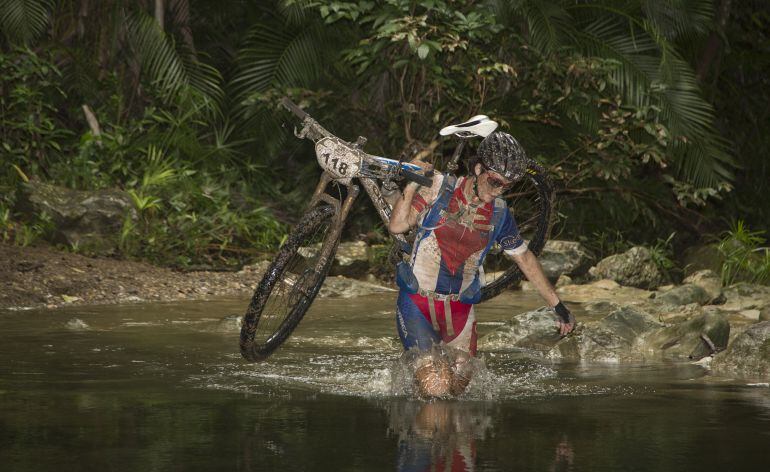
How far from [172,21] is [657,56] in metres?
6.62

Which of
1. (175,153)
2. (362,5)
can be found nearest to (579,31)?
(362,5)

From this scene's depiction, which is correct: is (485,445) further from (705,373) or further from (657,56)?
Result: (657,56)

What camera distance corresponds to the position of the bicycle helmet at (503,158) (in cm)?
708

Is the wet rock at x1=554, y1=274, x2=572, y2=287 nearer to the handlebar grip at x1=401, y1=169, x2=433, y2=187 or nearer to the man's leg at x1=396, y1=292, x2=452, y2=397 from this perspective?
the man's leg at x1=396, y1=292, x2=452, y2=397

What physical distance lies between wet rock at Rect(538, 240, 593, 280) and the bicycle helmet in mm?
8699

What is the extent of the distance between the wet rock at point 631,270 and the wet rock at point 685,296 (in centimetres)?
229

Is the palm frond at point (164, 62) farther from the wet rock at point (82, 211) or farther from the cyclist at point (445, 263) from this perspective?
the cyclist at point (445, 263)

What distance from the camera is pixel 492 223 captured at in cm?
748

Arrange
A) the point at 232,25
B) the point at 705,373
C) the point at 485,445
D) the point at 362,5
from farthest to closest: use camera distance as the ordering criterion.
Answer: the point at 232,25, the point at 362,5, the point at 705,373, the point at 485,445

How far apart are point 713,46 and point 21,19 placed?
30.9 feet

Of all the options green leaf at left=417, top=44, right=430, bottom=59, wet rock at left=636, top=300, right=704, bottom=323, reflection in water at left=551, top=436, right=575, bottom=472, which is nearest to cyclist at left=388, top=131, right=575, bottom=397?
reflection in water at left=551, top=436, right=575, bottom=472

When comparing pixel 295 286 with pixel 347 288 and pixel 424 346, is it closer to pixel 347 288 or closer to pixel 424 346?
pixel 424 346

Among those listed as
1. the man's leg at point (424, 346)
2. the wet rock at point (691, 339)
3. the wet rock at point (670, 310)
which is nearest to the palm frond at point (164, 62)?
the wet rock at point (670, 310)

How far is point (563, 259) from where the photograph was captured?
15.9 meters
